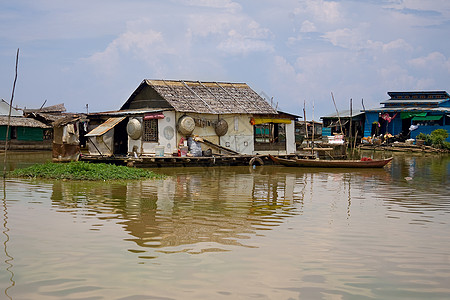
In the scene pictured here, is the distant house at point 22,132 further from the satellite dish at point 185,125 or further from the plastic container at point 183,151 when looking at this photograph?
the plastic container at point 183,151

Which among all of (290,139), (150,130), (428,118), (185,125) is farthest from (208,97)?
(428,118)

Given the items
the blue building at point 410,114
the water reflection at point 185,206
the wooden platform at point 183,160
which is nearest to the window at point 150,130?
the wooden platform at point 183,160

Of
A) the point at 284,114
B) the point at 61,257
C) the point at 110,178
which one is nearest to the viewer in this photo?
the point at 61,257

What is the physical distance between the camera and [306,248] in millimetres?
7520

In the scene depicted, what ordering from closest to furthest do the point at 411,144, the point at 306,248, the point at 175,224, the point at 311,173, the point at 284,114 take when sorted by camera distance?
the point at 306,248, the point at 175,224, the point at 311,173, the point at 284,114, the point at 411,144

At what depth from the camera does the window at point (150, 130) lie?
21906 millimetres

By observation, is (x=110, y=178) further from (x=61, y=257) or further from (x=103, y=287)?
(x=103, y=287)

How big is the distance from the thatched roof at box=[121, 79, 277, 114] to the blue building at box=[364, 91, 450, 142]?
1731cm

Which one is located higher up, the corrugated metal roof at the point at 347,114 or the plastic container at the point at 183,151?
the corrugated metal roof at the point at 347,114

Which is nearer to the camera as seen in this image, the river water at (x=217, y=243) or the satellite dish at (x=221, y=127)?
the river water at (x=217, y=243)

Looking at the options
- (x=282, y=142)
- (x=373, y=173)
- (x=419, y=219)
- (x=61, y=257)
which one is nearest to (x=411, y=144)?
(x=282, y=142)

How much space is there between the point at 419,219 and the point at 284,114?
53.0 feet

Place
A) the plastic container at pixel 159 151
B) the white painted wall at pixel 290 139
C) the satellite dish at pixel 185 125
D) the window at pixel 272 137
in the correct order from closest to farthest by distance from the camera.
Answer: the plastic container at pixel 159 151
the satellite dish at pixel 185 125
the window at pixel 272 137
the white painted wall at pixel 290 139

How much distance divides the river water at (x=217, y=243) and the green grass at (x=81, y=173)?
0.93 meters
